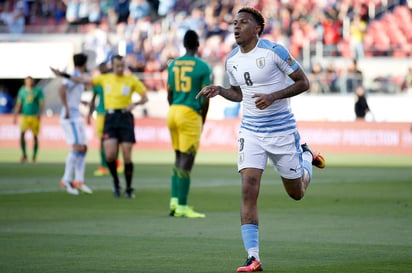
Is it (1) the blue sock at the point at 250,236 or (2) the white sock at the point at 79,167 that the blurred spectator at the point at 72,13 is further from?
(1) the blue sock at the point at 250,236

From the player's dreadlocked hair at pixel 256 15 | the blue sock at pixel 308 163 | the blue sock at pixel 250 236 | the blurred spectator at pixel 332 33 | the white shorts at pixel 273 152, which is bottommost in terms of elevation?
the blue sock at pixel 250 236

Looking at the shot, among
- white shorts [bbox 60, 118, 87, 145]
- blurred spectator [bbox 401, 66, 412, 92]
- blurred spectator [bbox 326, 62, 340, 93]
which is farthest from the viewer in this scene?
blurred spectator [bbox 326, 62, 340, 93]

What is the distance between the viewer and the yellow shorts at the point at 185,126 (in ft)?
52.5

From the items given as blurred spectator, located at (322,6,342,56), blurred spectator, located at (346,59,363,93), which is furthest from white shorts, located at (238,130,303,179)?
blurred spectator, located at (322,6,342,56)

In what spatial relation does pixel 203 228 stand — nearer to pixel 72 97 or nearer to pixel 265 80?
pixel 265 80

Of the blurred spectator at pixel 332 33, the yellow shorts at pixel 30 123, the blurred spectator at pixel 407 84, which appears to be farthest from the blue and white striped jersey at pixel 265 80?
the blurred spectator at pixel 332 33

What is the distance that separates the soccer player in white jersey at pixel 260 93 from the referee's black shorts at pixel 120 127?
8196 mm

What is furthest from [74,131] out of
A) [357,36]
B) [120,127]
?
[357,36]

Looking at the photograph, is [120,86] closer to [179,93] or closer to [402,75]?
[179,93]

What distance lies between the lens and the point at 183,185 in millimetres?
15812

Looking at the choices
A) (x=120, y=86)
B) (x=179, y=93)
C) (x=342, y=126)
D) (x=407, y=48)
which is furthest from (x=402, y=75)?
(x=179, y=93)

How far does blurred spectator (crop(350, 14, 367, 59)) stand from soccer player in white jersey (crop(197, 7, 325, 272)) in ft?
94.1

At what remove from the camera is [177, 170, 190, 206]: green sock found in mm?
15766

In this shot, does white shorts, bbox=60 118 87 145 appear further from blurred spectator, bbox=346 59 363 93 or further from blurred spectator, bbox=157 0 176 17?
blurred spectator, bbox=157 0 176 17
